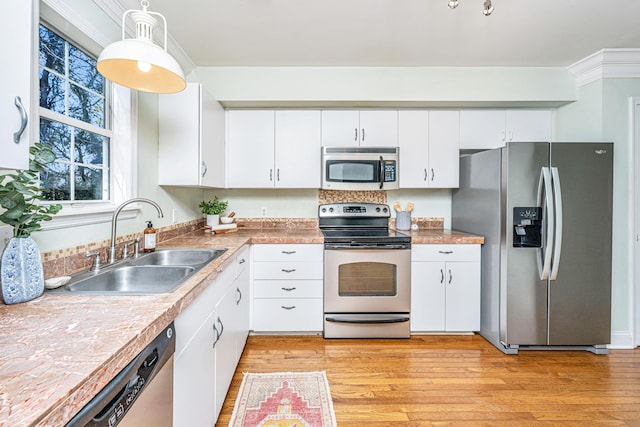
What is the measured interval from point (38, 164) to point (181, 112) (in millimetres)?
1337

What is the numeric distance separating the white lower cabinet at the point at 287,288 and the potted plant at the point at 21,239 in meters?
1.64

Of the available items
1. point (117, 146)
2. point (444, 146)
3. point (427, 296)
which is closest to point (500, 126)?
point (444, 146)

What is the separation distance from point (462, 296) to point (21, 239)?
2.89 m

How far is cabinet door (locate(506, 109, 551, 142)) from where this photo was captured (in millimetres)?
3029

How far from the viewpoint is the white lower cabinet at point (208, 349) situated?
1134mm

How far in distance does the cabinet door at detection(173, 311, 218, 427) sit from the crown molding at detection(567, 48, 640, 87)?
11.4ft

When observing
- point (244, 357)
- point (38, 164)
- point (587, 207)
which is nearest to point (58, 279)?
point (38, 164)

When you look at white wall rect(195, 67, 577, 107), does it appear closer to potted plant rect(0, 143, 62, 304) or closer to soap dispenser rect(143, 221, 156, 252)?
soap dispenser rect(143, 221, 156, 252)

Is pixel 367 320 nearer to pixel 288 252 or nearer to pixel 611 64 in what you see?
pixel 288 252

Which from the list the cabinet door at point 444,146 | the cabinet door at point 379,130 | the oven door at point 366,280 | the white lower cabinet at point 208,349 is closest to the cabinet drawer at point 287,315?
the oven door at point 366,280

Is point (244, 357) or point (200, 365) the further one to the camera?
point (244, 357)

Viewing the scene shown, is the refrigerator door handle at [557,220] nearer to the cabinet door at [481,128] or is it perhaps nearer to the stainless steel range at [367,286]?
the cabinet door at [481,128]

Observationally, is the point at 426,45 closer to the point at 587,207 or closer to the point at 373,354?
the point at 587,207

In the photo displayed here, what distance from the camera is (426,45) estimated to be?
240 cm
